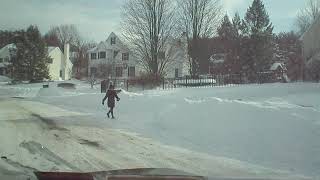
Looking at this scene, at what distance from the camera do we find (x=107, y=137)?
22.5ft

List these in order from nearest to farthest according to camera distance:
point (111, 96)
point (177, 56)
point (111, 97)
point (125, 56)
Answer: point (125, 56), point (177, 56), point (111, 96), point (111, 97)

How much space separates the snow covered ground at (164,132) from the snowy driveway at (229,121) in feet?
0.05

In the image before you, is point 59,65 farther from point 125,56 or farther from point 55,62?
point 125,56

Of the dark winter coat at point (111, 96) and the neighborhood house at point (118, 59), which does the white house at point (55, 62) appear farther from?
the dark winter coat at point (111, 96)

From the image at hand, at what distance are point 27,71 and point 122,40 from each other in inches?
50.0

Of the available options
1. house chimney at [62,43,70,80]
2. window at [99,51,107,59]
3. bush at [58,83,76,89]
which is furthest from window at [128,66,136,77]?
house chimney at [62,43,70,80]

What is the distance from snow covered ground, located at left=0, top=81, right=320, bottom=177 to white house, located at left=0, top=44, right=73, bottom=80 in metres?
0.17

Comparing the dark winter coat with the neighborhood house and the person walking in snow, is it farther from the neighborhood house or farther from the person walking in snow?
the neighborhood house

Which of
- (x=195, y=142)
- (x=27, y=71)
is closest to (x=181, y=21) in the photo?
(x=195, y=142)

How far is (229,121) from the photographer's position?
856 centimetres

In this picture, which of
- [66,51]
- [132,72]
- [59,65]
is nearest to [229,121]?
[132,72]

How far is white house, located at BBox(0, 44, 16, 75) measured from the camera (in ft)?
18.4

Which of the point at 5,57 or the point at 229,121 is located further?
the point at 229,121

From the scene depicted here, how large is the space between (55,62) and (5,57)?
578 millimetres
